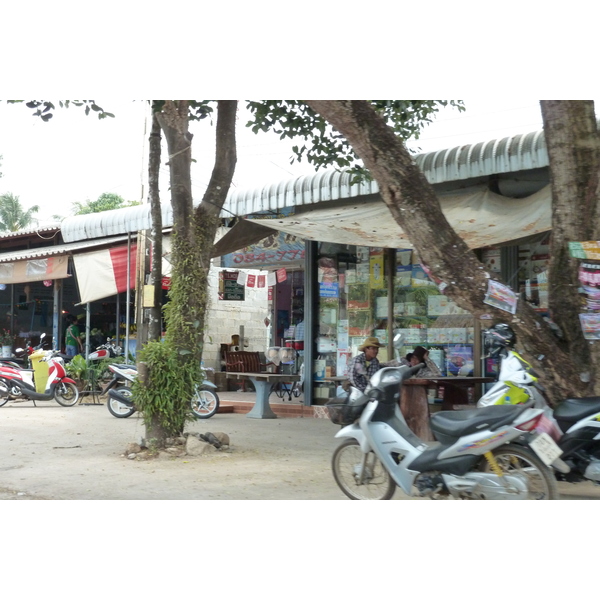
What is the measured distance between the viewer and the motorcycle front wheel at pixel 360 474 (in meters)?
5.42

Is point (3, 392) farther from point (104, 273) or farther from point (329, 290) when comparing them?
point (329, 290)

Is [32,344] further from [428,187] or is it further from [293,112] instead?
[428,187]

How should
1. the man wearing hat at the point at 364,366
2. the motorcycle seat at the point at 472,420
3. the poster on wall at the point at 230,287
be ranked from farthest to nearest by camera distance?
the poster on wall at the point at 230,287
the man wearing hat at the point at 364,366
the motorcycle seat at the point at 472,420

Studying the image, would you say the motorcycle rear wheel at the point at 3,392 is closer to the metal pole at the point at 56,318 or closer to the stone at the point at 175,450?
the metal pole at the point at 56,318

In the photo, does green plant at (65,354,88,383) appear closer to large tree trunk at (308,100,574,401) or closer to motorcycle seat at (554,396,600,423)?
large tree trunk at (308,100,574,401)

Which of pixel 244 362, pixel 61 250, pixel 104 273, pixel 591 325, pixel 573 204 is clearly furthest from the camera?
pixel 61 250

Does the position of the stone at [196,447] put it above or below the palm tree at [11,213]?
below

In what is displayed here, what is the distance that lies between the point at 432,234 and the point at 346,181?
411 centimetres

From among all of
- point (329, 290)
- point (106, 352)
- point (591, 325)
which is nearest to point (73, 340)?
point (106, 352)

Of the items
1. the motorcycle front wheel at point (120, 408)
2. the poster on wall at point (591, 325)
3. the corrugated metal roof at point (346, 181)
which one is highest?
the corrugated metal roof at point (346, 181)

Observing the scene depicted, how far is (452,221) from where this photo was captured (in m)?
8.67

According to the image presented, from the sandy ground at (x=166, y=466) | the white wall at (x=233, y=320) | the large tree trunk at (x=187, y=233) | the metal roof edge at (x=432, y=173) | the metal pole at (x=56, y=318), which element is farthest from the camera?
the metal pole at (x=56, y=318)

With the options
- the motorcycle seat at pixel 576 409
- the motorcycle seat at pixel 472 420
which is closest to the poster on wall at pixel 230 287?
the motorcycle seat at pixel 472 420

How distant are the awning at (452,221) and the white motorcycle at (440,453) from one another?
360 cm
